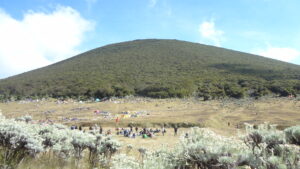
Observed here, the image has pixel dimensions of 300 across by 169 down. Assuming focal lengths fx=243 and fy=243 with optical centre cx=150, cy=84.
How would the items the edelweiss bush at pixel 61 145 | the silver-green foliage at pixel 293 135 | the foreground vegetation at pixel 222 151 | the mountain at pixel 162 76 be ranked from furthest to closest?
1. the mountain at pixel 162 76
2. the edelweiss bush at pixel 61 145
3. the silver-green foliage at pixel 293 135
4. the foreground vegetation at pixel 222 151

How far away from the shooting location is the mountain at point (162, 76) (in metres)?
62.7

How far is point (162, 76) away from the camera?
80.9 m

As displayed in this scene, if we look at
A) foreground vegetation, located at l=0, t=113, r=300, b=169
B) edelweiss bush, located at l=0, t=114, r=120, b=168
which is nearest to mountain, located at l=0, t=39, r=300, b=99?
edelweiss bush, located at l=0, t=114, r=120, b=168

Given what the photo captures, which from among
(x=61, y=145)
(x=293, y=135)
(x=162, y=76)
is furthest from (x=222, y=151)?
(x=162, y=76)

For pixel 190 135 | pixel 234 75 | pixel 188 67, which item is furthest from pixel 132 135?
pixel 188 67

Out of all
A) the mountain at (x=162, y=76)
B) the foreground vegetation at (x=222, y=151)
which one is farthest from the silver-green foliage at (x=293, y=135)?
the mountain at (x=162, y=76)

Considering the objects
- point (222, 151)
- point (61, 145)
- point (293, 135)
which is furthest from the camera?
point (61, 145)

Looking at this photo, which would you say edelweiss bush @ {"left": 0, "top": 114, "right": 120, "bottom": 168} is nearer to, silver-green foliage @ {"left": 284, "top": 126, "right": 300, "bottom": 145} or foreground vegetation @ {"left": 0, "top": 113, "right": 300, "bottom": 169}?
foreground vegetation @ {"left": 0, "top": 113, "right": 300, "bottom": 169}

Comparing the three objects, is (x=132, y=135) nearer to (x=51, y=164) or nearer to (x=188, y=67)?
(x=51, y=164)

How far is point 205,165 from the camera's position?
364 centimetres

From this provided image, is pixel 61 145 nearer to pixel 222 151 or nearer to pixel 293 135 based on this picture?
pixel 222 151

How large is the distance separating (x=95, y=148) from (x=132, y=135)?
1459 cm

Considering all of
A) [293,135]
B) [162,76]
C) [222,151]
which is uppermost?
[162,76]

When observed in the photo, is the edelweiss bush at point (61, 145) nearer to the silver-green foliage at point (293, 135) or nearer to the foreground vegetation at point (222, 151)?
the foreground vegetation at point (222, 151)
